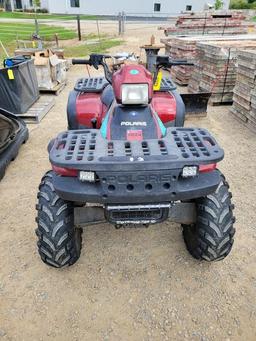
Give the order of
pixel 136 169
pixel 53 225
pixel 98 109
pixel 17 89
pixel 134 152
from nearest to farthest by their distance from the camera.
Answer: pixel 136 169 → pixel 134 152 → pixel 53 225 → pixel 98 109 → pixel 17 89

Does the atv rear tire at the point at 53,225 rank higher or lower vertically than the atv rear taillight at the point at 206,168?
lower

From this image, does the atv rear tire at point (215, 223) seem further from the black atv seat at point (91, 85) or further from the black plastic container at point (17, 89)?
the black plastic container at point (17, 89)

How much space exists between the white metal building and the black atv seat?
42576 millimetres

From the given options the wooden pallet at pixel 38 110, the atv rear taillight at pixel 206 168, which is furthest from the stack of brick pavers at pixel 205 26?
the atv rear taillight at pixel 206 168

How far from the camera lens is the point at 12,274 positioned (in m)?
2.96

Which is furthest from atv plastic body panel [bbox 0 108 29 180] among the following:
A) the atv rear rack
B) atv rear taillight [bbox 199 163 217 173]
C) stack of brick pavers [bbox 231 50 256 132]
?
stack of brick pavers [bbox 231 50 256 132]

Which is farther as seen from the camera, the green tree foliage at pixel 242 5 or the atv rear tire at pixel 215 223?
the green tree foliage at pixel 242 5

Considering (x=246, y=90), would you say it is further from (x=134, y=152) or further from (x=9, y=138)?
(x=134, y=152)

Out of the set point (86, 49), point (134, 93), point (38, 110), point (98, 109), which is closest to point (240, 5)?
point (86, 49)

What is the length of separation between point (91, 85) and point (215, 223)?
2685mm

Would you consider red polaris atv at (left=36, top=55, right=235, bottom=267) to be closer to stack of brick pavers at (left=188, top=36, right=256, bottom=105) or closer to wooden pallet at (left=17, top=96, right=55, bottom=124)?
wooden pallet at (left=17, top=96, right=55, bottom=124)

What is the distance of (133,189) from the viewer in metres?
2.06

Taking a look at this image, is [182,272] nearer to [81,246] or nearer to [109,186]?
[81,246]

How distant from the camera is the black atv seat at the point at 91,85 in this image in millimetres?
4125
